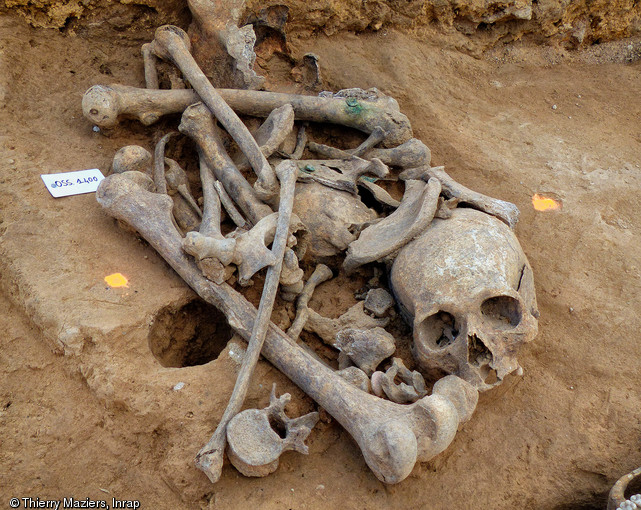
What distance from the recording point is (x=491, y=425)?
2594 millimetres

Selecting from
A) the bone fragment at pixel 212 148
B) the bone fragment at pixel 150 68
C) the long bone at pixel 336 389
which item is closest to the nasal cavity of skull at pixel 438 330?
the long bone at pixel 336 389

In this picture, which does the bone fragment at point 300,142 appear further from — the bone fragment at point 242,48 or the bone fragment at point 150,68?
the bone fragment at point 150,68

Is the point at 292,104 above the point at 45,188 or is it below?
above

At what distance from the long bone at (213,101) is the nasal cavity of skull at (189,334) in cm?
74

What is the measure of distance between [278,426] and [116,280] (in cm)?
113

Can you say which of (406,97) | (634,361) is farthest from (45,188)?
(634,361)

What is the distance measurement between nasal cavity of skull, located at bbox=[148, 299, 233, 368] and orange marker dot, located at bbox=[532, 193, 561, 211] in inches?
85.0

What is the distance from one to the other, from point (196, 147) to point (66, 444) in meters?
1.92

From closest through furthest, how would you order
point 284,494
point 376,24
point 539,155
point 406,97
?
point 284,494 → point 539,155 → point 406,97 → point 376,24

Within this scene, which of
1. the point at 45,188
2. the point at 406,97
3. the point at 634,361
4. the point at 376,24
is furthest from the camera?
the point at 376,24

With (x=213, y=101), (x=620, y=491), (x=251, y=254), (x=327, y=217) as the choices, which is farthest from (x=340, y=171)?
(x=620, y=491)

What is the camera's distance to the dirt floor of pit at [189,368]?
7.75ft

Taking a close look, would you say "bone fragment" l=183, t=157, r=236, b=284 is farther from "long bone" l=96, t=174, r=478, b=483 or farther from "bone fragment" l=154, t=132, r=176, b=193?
"bone fragment" l=154, t=132, r=176, b=193

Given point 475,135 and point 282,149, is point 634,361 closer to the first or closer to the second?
point 475,135
